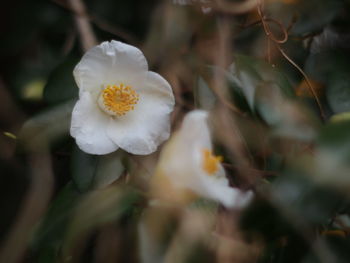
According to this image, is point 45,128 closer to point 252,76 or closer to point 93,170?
point 93,170

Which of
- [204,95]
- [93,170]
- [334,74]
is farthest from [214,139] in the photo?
[334,74]

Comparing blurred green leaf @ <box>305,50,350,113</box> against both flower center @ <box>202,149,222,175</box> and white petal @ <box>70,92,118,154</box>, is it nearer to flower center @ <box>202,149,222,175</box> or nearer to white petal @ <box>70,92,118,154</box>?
flower center @ <box>202,149,222,175</box>

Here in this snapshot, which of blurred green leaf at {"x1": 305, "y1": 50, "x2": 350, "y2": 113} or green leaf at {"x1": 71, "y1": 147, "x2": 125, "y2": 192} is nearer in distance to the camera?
green leaf at {"x1": 71, "y1": 147, "x2": 125, "y2": 192}

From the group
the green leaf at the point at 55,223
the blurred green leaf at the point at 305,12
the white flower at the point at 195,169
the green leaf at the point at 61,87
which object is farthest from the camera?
the blurred green leaf at the point at 305,12

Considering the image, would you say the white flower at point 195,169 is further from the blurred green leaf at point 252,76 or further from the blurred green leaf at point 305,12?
the blurred green leaf at point 305,12

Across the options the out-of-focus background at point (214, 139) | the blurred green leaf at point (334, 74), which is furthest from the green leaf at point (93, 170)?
the blurred green leaf at point (334, 74)

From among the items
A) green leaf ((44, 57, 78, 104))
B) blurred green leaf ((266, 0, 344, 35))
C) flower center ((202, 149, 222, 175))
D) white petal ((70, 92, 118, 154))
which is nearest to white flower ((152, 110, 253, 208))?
flower center ((202, 149, 222, 175))
